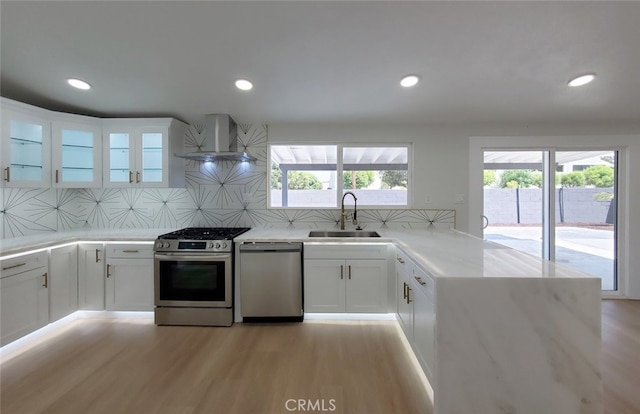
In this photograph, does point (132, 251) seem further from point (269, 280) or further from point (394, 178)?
point (394, 178)

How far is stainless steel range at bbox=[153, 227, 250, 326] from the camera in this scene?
2.51 metres

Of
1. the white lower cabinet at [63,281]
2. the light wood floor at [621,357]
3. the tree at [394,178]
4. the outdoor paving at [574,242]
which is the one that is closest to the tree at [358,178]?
the tree at [394,178]

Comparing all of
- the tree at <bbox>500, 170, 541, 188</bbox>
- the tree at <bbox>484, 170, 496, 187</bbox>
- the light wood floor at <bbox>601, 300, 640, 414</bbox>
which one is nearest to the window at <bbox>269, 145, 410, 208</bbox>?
the tree at <bbox>484, 170, 496, 187</bbox>

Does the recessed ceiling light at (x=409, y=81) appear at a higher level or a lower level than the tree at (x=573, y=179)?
higher

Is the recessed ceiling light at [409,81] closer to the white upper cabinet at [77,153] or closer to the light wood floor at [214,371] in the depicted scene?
the light wood floor at [214,371]

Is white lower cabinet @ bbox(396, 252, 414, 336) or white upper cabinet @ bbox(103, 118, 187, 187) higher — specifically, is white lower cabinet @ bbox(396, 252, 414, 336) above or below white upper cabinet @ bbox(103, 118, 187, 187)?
below

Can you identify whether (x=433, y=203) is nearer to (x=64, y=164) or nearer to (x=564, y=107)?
(x=564, y=107)

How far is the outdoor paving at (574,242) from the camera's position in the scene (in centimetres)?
319

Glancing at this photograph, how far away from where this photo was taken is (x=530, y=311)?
1363 mm

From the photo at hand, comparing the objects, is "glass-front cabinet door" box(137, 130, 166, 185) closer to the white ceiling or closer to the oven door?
the white ceiling

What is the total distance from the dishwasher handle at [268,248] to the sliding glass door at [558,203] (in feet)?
7.69

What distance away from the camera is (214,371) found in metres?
1.89

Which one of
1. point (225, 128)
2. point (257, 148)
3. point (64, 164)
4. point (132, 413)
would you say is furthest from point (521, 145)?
point (64, 164)

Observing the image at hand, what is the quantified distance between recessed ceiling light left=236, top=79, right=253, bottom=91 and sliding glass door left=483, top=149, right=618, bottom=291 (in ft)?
9.01
